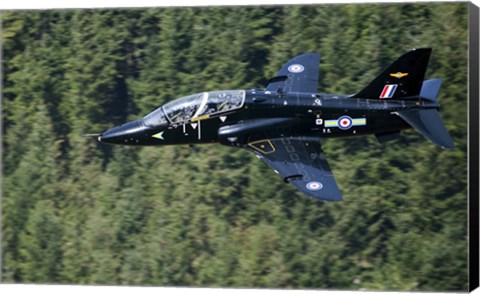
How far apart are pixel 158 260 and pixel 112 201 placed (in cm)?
204

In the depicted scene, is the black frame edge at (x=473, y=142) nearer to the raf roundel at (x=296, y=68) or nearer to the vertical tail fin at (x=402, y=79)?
the vertical tail fin at (x=402, y=79)

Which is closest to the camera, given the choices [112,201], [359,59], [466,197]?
[466,197]

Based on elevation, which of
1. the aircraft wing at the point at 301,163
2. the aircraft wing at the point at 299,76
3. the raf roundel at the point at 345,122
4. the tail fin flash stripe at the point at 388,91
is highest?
the aircraft wing at the point at 299,76

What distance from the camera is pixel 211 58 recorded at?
26.3 meters

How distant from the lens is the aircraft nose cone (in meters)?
24.8

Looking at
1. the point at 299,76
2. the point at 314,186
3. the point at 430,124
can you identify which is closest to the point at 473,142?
the point at 430,124

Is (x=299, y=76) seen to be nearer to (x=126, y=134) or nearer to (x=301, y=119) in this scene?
(x=301, y=119)

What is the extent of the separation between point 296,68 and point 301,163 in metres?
2.89

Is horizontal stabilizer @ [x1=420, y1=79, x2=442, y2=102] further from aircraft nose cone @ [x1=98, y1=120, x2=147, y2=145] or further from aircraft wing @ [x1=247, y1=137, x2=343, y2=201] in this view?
aircraft nose cone @ [x1=98, y1=120, x2=147, y2=145]

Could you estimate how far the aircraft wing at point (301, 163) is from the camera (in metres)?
22.8

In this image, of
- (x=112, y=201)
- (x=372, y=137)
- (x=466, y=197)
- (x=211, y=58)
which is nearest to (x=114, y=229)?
(x=112, y=201)

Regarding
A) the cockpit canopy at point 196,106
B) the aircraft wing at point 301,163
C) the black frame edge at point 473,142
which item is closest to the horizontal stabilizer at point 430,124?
the black frame edge at point 473,142

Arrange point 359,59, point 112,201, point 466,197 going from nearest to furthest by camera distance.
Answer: point 466,197 → point 359,59 → point 112,201

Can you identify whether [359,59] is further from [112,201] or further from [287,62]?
[112,201]
